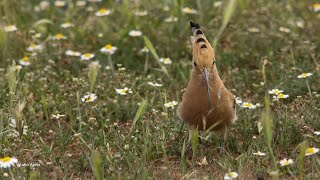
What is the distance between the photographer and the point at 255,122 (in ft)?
16.4

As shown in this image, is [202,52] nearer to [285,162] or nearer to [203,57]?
[203,57]

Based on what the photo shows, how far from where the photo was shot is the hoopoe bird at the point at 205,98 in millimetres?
4582

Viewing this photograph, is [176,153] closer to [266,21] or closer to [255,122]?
[255,122]

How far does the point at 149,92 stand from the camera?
5.76 metres

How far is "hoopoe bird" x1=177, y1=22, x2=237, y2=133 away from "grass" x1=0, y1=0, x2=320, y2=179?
0.15 meters

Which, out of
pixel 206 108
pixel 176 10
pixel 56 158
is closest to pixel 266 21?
pixel 176 10

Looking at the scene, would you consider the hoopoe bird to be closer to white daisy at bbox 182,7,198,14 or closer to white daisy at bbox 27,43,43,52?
white daisy at bbox 27,43,43,52

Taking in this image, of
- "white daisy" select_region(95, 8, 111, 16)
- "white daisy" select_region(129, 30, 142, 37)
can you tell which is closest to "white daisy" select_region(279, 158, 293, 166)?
"white daisy" select_region(129, 30, 142, 37)

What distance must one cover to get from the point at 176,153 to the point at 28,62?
75.8 inches

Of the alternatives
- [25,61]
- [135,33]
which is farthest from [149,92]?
[25,61]

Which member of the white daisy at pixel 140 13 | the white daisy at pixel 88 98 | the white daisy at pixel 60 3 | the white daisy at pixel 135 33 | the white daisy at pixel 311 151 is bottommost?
the white daisy at pixel 135 33

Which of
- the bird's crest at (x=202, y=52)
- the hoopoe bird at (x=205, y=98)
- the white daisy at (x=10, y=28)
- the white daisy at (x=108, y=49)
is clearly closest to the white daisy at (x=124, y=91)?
the hoopoe bird at (x=205, y=98)

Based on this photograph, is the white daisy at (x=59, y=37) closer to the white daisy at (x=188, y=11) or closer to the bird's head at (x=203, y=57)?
the white daisy at (x=188, y=11)

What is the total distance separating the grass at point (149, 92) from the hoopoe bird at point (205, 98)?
0.15 meters
